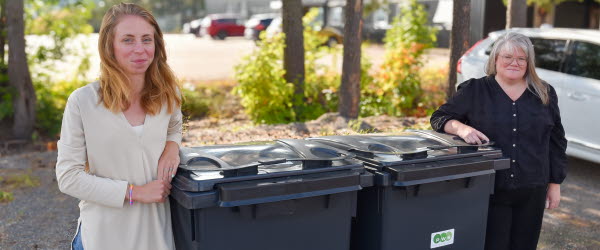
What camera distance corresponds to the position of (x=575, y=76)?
20.1ft

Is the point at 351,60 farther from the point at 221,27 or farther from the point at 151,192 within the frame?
the point at 221,27

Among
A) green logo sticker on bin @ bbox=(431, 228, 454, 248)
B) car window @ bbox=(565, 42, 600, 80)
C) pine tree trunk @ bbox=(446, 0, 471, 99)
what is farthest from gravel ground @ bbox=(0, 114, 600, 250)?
green logo sticker on bin @ bbox=(431, 228, 454, 248)

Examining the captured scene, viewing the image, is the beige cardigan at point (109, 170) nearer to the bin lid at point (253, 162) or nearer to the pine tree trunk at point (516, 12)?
the bin lid at point (253, 162)

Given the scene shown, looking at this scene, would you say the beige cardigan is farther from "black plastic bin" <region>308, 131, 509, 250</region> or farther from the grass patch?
the grass patch

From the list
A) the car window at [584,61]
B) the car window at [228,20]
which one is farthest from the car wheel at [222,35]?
the car window at [584,61]

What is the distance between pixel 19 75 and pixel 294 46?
13.4ft

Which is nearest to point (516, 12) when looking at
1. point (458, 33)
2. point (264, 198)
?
point (458, 33)

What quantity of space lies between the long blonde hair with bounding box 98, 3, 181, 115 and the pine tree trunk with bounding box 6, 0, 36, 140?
675cm

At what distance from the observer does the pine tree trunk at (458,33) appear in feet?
22.8

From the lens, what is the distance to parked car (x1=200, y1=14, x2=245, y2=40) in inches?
1420

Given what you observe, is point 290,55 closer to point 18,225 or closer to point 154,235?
point 18,225

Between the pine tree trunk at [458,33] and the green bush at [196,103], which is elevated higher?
the pine tree trunk at [458,33]

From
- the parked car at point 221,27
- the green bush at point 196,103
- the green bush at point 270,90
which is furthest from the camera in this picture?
the parked car at point 221,27

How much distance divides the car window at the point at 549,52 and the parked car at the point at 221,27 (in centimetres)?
3071
